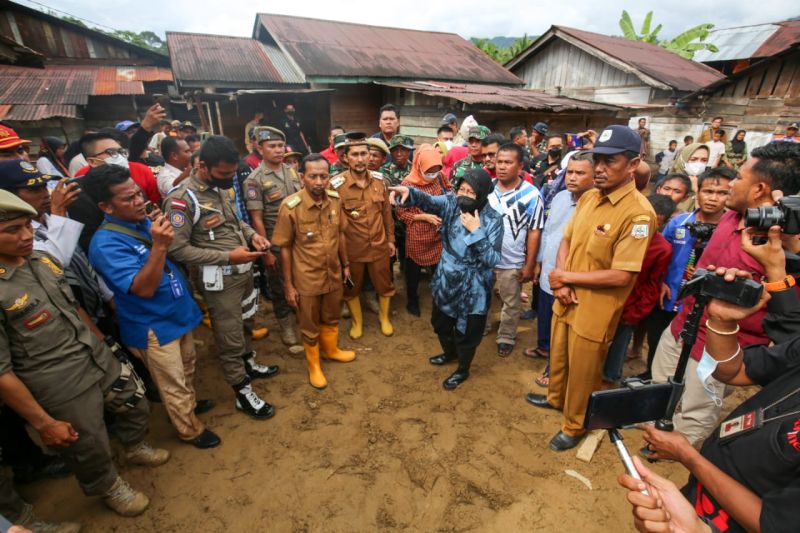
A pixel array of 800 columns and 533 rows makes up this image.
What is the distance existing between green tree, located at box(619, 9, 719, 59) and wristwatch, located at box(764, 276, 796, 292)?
20806 millimetres

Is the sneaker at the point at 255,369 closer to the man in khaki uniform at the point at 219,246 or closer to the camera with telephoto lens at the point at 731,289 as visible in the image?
the man in khaki uniform at the point at 219,246

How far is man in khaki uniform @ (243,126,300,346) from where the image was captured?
3.97 meters

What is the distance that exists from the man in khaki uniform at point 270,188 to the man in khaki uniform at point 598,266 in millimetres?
2855

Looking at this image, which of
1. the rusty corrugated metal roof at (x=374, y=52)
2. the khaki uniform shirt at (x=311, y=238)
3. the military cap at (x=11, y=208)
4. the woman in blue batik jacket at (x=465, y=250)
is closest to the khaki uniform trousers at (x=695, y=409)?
the woman in blue batik jacket at (x=465, y=250)

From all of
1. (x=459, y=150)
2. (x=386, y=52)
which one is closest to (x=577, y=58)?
(x=386, y=52)

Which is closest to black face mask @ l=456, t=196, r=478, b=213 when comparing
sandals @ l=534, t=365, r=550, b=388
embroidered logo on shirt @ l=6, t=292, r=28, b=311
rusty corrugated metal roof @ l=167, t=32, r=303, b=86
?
sandals @ l=534, t=365, r=550, b=388

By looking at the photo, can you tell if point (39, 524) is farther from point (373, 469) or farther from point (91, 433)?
point (373, 469)

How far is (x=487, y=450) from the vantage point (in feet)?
9.75

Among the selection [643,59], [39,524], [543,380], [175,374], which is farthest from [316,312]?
[643,59]

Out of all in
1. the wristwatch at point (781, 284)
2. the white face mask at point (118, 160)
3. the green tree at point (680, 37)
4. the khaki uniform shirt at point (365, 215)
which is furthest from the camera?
the green tree at point (680, 37)

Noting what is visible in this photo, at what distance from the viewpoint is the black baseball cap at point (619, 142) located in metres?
2.37

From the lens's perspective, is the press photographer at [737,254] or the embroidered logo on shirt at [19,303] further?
the press photographer at [737,254]

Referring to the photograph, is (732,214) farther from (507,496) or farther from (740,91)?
(740,91)

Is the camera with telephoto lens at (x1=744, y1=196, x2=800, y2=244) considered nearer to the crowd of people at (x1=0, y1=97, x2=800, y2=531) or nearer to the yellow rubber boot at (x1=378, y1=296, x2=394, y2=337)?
the crowd of people at (x1=0, y1=97, x2=800, y2=531)
